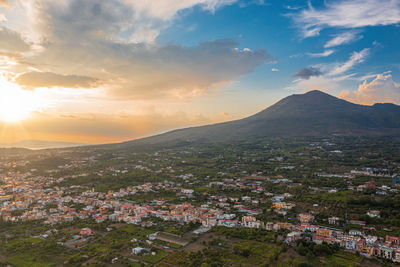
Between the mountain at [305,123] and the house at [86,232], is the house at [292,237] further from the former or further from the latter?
the mountain at [305,123]

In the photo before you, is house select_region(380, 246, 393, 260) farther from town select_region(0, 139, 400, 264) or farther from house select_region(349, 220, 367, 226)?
house select_region(349, 220, 367, 226)

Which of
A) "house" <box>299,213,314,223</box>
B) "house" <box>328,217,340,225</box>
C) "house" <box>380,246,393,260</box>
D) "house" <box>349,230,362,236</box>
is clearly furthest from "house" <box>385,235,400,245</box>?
"house" <box>299,213,314,223</box>

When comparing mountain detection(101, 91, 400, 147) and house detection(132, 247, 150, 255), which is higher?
mountain detection(101, 91, 400, 147)

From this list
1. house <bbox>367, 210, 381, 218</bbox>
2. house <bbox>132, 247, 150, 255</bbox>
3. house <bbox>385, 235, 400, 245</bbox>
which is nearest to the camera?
house <bbox>385, 235, 400, 245</bbox>

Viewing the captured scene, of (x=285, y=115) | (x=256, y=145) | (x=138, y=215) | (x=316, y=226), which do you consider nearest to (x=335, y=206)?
(x=316, y=226)

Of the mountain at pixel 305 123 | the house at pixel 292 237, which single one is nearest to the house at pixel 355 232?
the house at pixel 292 237

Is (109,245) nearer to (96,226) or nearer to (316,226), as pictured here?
(96,226)

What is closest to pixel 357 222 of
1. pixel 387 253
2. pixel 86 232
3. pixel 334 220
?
pixel 334 220

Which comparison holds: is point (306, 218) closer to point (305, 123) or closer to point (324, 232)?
point (324, 232)
